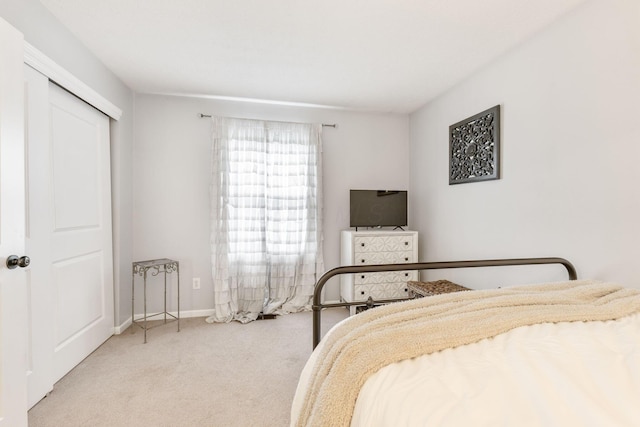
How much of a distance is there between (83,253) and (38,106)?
3.68 feet

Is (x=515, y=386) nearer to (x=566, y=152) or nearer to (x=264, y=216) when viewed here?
(x=566, y=152)

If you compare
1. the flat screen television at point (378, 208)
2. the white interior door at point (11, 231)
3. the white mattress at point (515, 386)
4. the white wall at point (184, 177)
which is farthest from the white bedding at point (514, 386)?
the white wall at point (184, 177)

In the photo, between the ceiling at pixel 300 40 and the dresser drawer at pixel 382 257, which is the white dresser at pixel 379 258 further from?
the ceiling at pixel 300 40

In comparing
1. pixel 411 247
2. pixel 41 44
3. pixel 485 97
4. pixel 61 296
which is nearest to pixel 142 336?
pixel 61 296

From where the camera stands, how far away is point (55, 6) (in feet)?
6.30

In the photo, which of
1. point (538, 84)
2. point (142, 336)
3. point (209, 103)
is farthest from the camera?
point (209, 103)

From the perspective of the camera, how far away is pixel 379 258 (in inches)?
133

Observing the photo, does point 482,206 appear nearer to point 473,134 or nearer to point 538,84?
point 473,134

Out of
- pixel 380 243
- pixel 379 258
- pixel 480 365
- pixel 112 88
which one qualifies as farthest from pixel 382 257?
pixel 112 88

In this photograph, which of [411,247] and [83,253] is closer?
[83,253]

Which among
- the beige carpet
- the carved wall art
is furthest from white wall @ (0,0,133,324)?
the carved wall art

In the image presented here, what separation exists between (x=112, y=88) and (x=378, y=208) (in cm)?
295

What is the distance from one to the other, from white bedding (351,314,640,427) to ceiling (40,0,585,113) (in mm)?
1934

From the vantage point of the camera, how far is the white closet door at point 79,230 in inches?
83.0
